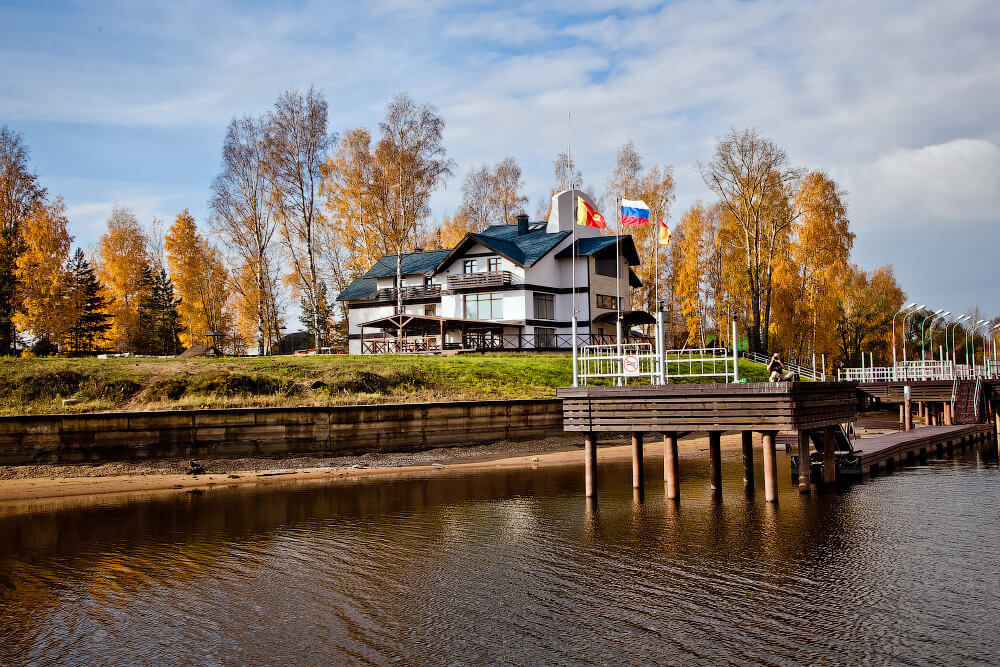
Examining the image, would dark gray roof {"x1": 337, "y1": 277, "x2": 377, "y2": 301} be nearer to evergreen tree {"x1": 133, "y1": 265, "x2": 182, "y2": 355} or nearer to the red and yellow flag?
evergreen tree {"x1": 133, "y1": 265, "x2": 182, "y2": 355}

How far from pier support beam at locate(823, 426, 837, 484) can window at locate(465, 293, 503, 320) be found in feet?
118

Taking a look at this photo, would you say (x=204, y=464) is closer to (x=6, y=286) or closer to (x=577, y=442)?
(x=577, y=442)

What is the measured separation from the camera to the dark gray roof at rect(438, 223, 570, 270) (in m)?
56.0

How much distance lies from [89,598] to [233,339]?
57818 mm

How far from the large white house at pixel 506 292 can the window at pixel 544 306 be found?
74 millimetres

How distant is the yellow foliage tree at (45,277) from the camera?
45.2 m

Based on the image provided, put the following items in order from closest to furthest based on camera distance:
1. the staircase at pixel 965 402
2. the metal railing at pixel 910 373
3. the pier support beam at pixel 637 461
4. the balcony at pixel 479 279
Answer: the pier support beam at pixel 637 461 < the staircase at pixel 965 402 < the metal railing at pixel 910 373 < the balcony at pixel 479 279

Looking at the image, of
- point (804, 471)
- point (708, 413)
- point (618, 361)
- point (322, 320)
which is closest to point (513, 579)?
point (708, 413)

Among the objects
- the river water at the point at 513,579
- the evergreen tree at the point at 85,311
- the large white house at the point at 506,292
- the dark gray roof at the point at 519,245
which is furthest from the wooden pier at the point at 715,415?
the evergreen tree at the point at 85,311

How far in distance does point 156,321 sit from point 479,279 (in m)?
25.0

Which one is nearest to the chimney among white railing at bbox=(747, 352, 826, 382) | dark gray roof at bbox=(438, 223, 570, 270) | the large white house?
the large white house

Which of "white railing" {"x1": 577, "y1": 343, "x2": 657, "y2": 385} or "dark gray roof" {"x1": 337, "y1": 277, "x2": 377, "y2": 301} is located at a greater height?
"dark gray roof" {"x1": 337, "y1": 277, "x2": 377, "y2": 301}

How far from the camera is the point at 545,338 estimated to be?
185 ft

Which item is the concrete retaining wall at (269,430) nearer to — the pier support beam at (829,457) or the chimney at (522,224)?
the pier support beam at (829,457)
